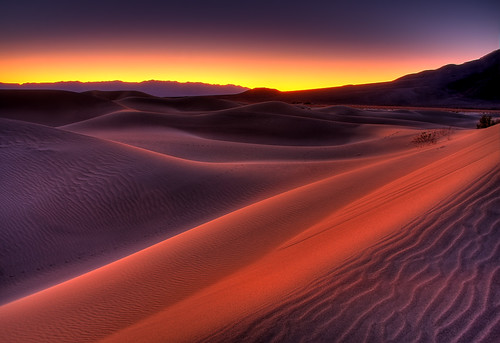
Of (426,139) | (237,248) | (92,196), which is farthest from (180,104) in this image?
(237,248)

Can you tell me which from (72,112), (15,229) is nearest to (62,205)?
(15,229)

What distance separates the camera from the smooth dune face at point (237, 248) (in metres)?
2.64

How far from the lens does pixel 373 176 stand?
28.8ft

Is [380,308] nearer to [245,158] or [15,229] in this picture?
[15,229]

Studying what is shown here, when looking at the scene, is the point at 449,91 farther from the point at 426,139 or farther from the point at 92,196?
the point at 92,196

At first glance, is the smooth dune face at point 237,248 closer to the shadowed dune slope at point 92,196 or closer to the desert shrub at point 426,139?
the shadowed dune slope at point 92,196

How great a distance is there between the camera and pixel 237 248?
5.78 m

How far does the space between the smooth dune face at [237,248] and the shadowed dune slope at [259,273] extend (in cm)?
2

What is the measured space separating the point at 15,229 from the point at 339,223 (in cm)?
677

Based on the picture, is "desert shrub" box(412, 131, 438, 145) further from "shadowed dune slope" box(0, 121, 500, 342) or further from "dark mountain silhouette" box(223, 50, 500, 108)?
"dark mountain silhouette" box(223, 50, 500, 108)

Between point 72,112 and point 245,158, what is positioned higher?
point 72,112

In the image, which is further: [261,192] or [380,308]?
[261,192]

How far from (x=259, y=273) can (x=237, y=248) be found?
185 cm

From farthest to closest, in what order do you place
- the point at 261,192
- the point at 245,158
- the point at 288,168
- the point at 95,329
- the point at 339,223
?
the point at 245,158, the point at 288,168, the point at 261,192, the point at 339,223, the point at 95,329
